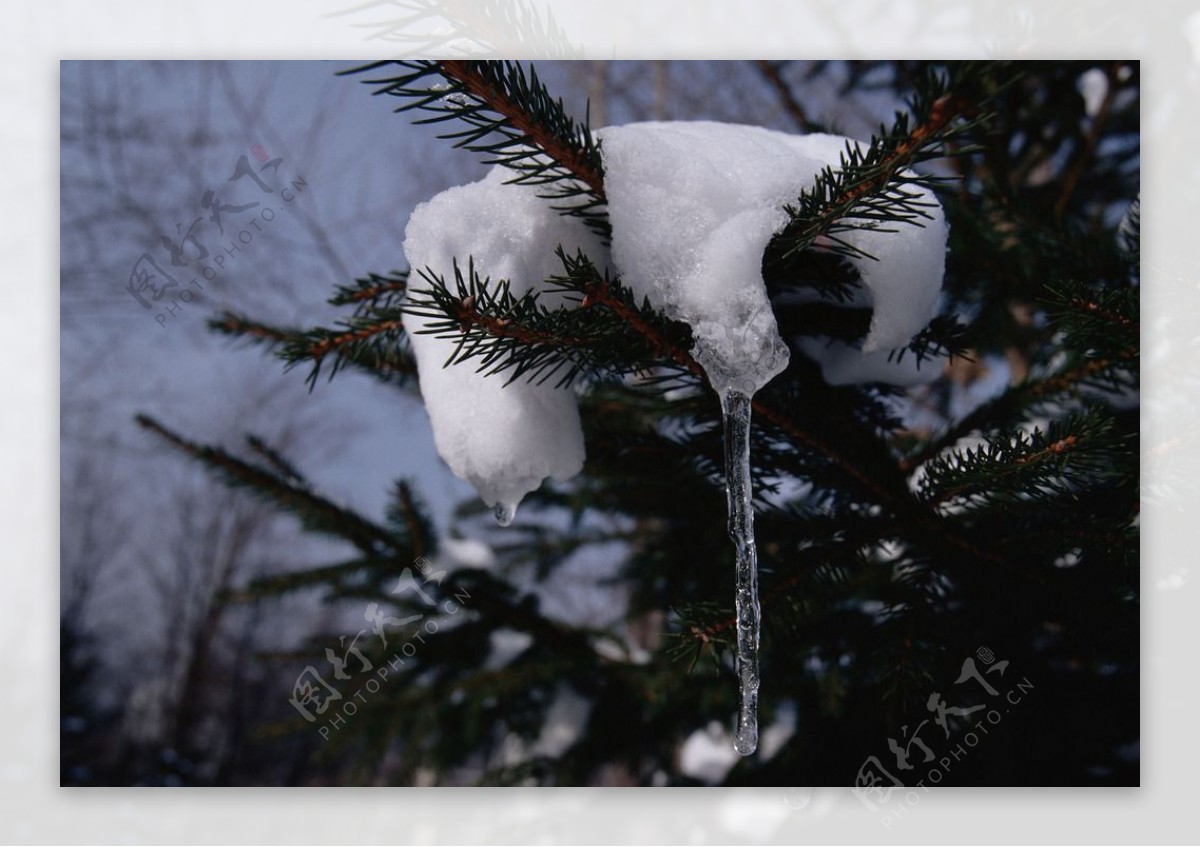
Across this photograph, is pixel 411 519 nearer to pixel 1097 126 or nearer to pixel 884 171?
pixel 884 171

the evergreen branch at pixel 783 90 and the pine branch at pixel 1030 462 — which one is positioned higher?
the evergreen branch at pixel 783 90

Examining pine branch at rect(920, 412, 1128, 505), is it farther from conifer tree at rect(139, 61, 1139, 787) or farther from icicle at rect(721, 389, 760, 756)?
icicle at rect(721, 389, 760, 756)

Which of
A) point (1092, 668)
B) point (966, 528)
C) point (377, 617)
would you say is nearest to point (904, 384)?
point (966, 528)

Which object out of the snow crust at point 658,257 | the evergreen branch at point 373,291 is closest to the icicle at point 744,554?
the snow crust at point 658,257

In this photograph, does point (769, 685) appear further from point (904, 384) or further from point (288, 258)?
point (288, 258)

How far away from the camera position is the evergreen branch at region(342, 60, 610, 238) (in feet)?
1.33

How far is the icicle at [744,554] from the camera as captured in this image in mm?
490

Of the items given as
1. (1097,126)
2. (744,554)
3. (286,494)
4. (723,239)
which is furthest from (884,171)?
(1097,126)

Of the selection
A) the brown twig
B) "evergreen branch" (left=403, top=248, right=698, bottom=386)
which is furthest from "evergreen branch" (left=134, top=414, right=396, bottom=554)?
the brown twig

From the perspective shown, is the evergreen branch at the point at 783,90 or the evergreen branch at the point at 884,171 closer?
the evergreen branch at the point at 884,171

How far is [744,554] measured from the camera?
504mm

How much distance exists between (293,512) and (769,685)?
2.01ft

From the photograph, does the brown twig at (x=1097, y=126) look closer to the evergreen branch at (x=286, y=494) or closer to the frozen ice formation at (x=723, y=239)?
the frozen ice formation at (x=723, y=239)

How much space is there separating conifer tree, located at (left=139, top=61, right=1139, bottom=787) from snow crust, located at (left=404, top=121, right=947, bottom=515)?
2 centimetres
